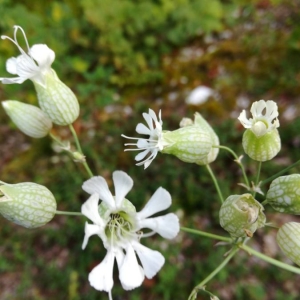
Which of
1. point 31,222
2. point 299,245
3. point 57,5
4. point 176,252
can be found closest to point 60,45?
point 57,5

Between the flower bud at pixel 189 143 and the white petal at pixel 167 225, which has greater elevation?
the flower bud at pixel 189 143

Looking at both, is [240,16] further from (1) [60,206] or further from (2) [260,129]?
(2) [260,129]

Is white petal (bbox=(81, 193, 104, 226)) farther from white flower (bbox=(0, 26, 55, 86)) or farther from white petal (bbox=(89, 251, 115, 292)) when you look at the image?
white flower (bbox=(0, 26, 55, 86))

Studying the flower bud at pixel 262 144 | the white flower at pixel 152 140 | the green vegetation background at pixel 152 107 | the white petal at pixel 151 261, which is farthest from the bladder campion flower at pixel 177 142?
the green vegetation background at pixel 152 107

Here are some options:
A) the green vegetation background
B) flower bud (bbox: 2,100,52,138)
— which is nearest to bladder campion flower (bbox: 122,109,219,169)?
flower bud (bbox: 2,100,52,138)

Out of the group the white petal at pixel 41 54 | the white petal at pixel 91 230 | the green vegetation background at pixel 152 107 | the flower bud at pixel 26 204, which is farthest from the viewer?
the green vegetation background at pixel 152 107

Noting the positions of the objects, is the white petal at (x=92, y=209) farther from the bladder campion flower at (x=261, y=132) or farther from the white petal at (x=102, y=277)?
the bladder campion flower at (x=261, y=132)
